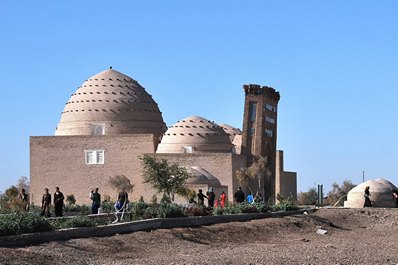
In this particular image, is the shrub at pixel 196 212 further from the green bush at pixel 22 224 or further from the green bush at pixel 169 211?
the green bush at pixel 22 224

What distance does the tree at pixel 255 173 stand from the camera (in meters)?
45.5

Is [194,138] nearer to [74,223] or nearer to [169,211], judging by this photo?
[169,211]

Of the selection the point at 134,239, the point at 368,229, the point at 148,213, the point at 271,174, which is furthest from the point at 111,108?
the point at 134,239

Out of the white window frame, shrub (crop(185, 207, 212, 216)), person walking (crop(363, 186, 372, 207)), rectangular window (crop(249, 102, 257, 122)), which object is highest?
rectangular window (crop(249, 102, 257, 122))

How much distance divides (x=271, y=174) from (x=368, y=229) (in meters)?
21.7

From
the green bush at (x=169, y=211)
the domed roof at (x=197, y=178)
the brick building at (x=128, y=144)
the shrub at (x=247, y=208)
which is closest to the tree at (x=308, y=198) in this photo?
the brick building at (x=128, y=144)

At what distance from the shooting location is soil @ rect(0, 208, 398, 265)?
15047mm

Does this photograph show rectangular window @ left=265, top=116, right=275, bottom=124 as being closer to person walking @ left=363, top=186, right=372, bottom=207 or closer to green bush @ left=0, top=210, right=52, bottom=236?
person walking @ left=363, top=186, right=372, bottom=207

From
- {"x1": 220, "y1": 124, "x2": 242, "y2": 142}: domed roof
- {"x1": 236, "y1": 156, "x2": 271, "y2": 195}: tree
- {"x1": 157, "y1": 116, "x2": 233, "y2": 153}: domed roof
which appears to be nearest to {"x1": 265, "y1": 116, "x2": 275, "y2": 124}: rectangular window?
{"x1": 236, "y1": 156, "x2": 271, "y2": 195}: tree

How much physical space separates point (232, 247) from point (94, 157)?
1158 inches

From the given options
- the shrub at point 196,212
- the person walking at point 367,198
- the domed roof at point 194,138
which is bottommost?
the shrub at point 196,212

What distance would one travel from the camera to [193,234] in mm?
20031

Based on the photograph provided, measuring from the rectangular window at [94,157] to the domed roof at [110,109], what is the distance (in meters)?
2.06

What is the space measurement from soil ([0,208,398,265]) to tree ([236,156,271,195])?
732 inches
